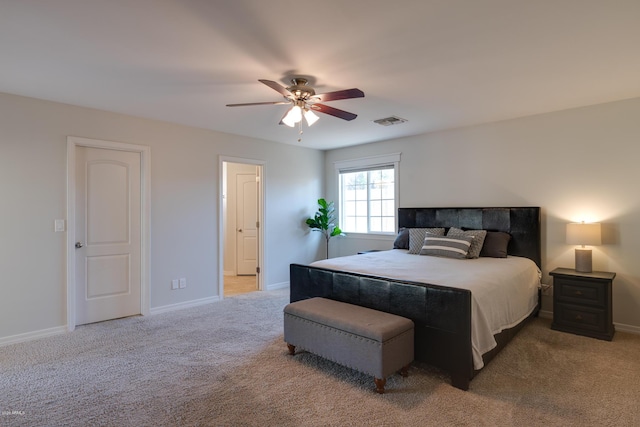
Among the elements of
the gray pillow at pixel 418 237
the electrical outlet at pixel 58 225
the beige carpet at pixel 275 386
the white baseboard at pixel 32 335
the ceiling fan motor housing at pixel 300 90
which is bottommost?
the beige carpet at pixel 275 386

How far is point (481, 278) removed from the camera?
2.81m

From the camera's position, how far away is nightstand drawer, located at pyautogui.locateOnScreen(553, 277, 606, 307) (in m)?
3.36

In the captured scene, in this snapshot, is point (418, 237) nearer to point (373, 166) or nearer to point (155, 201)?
point (373, 166)

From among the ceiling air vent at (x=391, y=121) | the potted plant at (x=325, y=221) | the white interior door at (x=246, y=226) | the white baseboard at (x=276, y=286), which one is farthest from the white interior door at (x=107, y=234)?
the ceiling air vent at (x=391, y=121)

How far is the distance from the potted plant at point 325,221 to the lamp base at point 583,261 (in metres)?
3.41

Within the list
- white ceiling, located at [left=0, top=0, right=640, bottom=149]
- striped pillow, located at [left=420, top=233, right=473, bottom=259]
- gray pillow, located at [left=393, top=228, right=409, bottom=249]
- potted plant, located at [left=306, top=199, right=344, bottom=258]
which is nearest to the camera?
white ceiling, located at [left=0, top=0, right=640, bottom=149]

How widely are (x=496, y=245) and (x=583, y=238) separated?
2.69 feet

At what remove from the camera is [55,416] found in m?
2.11

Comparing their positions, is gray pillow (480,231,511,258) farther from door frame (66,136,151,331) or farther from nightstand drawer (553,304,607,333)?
door frame (66,136,151,331)

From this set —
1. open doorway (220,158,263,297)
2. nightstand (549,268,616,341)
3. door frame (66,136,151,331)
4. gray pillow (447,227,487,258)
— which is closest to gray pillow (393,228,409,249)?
gray pillow (447,227,487,258)

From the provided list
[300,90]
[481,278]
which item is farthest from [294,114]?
[481,278]

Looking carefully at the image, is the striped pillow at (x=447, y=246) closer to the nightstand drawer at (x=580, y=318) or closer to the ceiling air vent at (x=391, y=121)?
the nightstand drawer at (x=580, y=318)

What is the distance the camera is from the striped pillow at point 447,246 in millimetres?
3908

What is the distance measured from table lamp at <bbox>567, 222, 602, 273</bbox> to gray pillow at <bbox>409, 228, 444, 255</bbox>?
55.1 inches
